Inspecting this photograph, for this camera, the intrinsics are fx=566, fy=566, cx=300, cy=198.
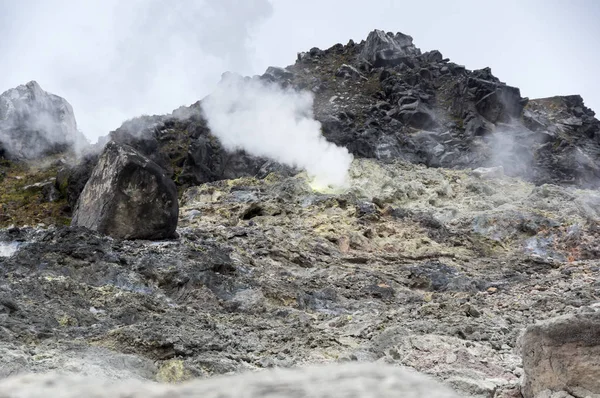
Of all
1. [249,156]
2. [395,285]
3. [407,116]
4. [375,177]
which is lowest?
[395,285]

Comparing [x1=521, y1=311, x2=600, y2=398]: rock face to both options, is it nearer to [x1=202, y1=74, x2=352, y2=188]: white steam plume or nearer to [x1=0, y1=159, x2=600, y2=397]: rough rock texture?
[x1=0, y1=159, x2=600, y2=397]: rough rock texture

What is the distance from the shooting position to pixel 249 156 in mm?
35906

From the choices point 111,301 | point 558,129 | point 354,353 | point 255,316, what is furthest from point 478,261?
point 558,129

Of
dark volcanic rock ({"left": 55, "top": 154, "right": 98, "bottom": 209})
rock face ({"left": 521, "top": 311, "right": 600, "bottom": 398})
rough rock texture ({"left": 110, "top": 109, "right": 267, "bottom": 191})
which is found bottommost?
rock face ({"left": 521, "top": 311, "right": 600, "bottom": 398})

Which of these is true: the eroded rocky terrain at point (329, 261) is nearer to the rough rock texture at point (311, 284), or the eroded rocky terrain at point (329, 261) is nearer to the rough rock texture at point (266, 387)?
the rough rock texture at point (311, 284)

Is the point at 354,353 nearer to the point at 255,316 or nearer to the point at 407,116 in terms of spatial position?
the point at 255,316

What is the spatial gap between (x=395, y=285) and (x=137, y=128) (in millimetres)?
29337

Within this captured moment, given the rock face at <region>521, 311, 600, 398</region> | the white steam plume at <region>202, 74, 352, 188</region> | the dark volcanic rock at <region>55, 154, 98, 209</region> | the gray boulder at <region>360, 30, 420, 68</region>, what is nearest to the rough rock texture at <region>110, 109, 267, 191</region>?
the white steam plume at <region>202, 74, 352, 188</region>

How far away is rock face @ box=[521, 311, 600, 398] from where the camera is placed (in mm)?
5508

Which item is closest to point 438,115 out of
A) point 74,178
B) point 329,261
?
point 74,178

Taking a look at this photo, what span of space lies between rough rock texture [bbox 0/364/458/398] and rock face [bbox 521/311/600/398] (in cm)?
435

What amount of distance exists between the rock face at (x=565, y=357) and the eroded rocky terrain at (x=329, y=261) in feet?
0.98

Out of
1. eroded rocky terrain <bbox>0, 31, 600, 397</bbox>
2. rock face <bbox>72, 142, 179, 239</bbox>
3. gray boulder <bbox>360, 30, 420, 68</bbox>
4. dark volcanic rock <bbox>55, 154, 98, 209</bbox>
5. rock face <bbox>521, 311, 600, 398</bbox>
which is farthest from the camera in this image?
gray boulder <bbox>360, 30, 420, 68</bbox>

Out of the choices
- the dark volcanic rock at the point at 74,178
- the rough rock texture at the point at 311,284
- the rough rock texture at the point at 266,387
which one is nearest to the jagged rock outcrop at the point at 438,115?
the rough rock texture at the point at 311,284
